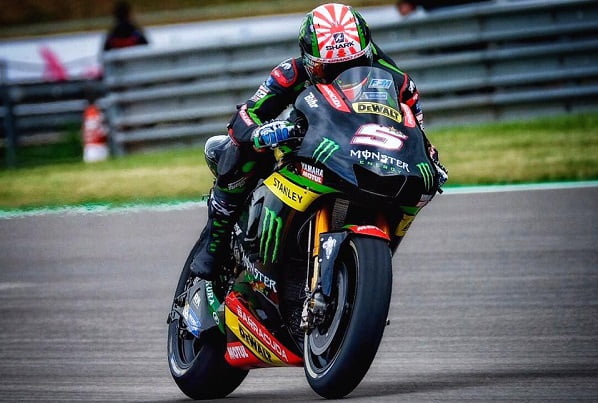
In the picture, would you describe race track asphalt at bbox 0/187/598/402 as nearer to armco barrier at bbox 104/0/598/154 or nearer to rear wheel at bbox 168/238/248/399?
rear wheel at bbox 168/238/248/399

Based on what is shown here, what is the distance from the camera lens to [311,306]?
4820 mm

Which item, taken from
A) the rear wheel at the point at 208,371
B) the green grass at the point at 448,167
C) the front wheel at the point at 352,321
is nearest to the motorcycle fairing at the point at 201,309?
the rear wheel at the point at 208,371

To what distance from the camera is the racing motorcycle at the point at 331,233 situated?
4.70 meters

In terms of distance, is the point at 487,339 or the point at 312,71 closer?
the point at 312,71

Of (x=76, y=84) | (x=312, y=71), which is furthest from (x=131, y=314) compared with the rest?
(x=76, y=84)

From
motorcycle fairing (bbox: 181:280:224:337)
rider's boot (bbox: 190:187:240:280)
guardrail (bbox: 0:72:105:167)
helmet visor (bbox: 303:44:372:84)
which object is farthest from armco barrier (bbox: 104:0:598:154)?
helmet visor (bbox: 303:44:372:84)

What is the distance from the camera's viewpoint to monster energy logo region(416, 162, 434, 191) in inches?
191

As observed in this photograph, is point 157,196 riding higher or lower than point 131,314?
lower

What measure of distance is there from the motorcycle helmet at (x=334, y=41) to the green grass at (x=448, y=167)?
7.75 metres

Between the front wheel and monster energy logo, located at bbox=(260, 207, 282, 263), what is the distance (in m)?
0.38

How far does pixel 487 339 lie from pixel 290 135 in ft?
6.57

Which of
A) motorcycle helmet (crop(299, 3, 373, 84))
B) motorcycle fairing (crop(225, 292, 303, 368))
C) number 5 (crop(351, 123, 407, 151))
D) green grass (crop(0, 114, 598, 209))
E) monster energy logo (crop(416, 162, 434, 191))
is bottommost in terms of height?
green grass (crop(0, 114, 598, 209))

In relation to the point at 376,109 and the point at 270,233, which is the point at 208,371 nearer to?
the point at 270,233

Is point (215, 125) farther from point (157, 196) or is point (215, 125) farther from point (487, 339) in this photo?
point (487, 339)
